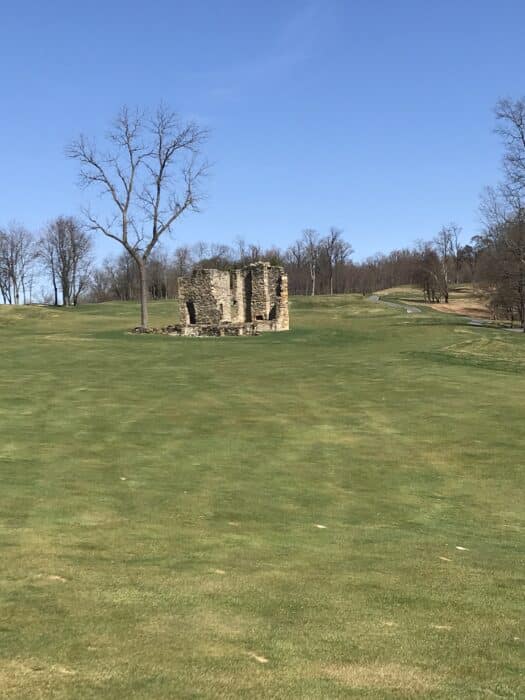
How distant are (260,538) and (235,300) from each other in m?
44.7

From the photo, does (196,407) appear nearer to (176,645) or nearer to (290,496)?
(290,496)

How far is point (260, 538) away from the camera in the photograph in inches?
331

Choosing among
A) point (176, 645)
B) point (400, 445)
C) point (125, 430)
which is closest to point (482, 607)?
point (176, 645)

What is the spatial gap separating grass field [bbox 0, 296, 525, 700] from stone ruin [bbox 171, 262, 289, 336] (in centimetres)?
2509

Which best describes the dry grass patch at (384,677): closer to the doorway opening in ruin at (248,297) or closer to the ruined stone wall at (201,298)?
the ruined stone wall at (201,298)

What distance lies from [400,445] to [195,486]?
543cm

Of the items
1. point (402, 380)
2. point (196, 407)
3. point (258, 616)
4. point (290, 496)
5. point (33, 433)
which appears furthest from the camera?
point (402, 380)

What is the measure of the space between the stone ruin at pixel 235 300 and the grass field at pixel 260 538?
82.3 feet

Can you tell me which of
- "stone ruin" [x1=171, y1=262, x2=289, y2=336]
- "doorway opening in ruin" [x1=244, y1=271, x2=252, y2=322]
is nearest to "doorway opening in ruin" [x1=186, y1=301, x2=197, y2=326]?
"stone ruin" [x1=171, y1=262, x2=289, y2=336]

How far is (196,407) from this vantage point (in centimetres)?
1777

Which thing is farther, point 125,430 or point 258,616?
point 125,430

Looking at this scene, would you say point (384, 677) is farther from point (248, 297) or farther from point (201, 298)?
point (248, 297)

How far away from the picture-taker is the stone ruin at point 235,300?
156 feet

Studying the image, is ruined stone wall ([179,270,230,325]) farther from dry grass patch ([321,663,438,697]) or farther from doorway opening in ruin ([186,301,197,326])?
dry grass patch ([321,663,438,697])
